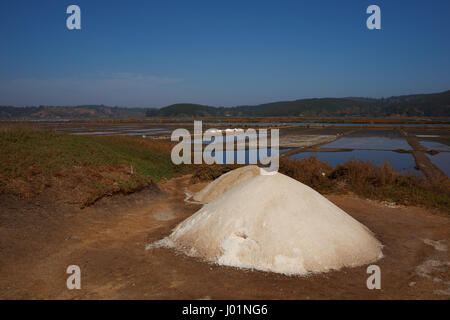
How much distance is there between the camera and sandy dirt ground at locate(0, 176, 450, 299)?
4.81 m

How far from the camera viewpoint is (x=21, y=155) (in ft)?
33.3

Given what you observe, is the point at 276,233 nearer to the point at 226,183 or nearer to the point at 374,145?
the point at 226,183

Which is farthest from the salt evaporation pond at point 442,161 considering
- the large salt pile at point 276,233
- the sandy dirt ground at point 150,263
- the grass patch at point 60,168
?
the grass patch at point 60,168

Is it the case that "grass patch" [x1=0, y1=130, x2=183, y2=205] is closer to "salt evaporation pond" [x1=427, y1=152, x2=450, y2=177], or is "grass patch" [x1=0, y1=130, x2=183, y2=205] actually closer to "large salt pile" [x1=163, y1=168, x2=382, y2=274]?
"large salt pile" [x1=163, y1=168, x2=382, y2=274]

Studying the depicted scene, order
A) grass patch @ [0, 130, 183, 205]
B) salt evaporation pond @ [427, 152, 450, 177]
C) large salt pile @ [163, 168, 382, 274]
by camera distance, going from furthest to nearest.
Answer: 1. salt evaporation pond @ [427, 152, 450, 177]
2. grass patch @ [0, 130, 183, 205]
3. large salt pile @ [163, 168, 382, 274]

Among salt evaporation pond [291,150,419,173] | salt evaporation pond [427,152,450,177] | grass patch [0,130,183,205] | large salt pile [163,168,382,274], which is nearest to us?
large salt pile [163,168,382,274]

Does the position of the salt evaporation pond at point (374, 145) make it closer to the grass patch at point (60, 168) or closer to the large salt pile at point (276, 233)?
the grass patch at point (60, 168)

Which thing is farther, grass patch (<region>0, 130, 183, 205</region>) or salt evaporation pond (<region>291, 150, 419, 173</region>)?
salt evaporation pond (<region>291, 150, 419, 173</region>)

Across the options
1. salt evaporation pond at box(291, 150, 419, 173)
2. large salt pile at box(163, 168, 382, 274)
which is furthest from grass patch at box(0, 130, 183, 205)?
salt evaporation pond at box(291, 150, 419, 173)

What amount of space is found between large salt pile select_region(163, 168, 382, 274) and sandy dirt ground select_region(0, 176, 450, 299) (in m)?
0.25
